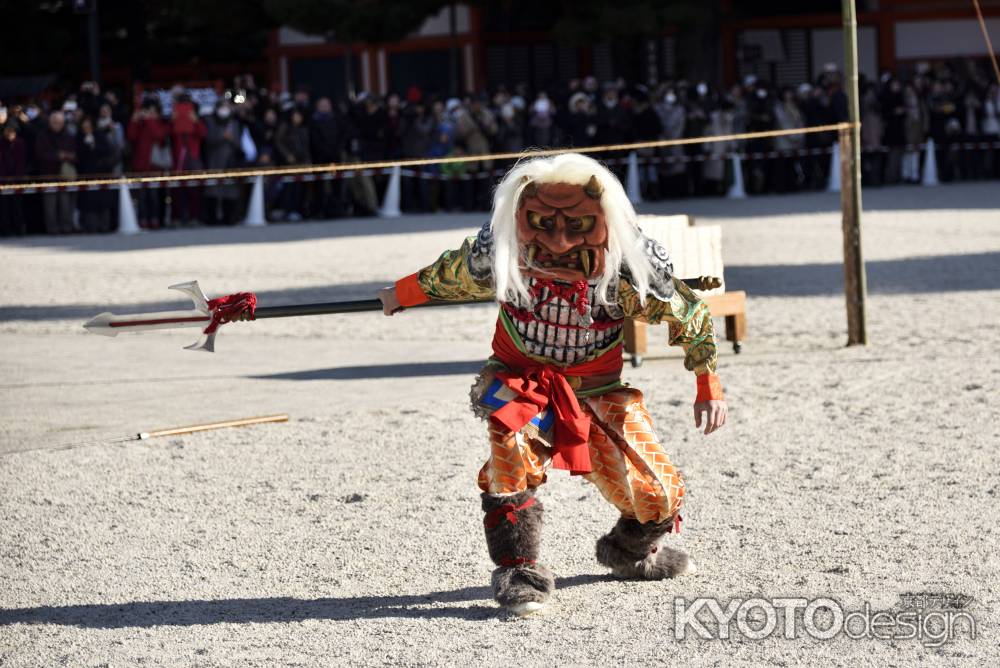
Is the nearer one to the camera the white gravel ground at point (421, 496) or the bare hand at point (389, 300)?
the white gravel ground at point (421, 496)

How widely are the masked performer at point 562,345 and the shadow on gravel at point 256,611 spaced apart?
211 millimetres

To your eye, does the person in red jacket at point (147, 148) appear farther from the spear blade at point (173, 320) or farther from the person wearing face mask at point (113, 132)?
the spear blade at point (173, 320)

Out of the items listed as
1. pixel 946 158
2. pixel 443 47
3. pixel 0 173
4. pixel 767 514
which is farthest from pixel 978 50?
pixel 767 514

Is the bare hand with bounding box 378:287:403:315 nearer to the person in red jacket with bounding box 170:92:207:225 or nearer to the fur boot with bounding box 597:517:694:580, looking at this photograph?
the fur boot with bounding box 597:517:694:580

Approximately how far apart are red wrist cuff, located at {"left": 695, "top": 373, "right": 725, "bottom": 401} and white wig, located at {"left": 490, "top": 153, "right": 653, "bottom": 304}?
0.36m

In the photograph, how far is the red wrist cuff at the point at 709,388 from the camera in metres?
4.98

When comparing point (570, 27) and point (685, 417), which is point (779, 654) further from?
point (570, 27)

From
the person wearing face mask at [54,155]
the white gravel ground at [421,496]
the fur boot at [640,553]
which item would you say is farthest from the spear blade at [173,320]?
the person wearing face mask at [54,155]

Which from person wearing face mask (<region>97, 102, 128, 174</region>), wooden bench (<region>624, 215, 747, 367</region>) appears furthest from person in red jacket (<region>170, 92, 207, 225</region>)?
wooden bench (<region>624, 215, 747, 367</region>)

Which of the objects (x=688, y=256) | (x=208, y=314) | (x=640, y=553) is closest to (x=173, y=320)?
(x=208, y=314)

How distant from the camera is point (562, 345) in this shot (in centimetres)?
497

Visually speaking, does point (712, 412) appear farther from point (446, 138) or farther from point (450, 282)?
point (446, 138)

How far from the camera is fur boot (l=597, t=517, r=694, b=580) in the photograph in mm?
5117

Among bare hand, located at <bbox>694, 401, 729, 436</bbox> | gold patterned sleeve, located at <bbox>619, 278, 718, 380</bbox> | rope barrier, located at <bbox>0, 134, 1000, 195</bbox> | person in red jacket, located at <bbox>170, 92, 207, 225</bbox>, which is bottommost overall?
bare hand, located at <bbox>694, 401, 729, 436</bbox>
